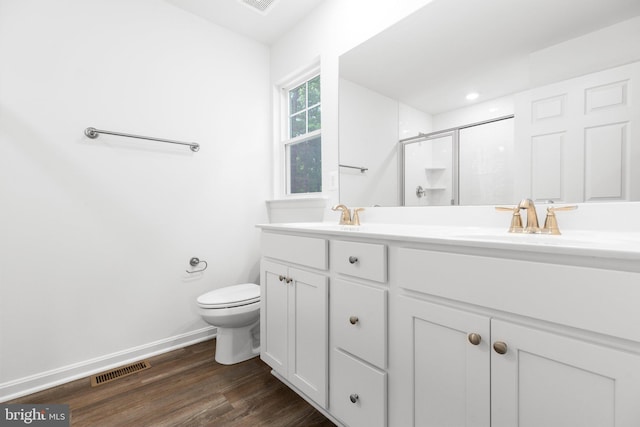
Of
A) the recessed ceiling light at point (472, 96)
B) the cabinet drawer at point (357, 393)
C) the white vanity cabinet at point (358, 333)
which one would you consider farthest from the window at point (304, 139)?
the cabinet drawer at point (357, 393)

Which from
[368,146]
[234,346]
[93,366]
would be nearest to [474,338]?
[368,146]

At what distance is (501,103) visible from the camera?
1261 mm

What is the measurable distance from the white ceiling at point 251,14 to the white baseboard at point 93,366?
233 cm

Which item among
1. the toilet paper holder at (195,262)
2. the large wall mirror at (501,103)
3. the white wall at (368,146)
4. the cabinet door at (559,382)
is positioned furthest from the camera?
the toilet paper holder at (195,262)

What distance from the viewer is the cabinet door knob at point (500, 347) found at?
757 millimetres

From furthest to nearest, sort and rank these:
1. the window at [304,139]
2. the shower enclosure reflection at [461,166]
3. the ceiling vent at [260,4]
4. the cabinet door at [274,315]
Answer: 1. the window at [304,139]
2. the ceiling vent at [260,4]
3. the cabinet door at [274,315]
4. the shower enclosure reflection at [461,166]

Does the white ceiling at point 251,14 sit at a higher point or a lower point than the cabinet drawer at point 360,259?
higher

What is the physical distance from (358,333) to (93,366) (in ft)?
5.58

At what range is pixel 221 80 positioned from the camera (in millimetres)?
2287

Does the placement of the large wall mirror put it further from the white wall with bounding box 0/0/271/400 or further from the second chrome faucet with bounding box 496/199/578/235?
the white wall with bounding box 0/0/271/400

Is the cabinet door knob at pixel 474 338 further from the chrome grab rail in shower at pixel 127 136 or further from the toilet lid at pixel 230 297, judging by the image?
the chrome grab rail in shower at pixel 127 136

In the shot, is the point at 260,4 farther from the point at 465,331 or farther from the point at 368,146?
the point at 465,331

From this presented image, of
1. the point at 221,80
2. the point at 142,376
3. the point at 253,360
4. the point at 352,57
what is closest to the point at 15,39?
the point at 221,80

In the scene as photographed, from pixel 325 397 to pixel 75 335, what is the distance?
153 cm
